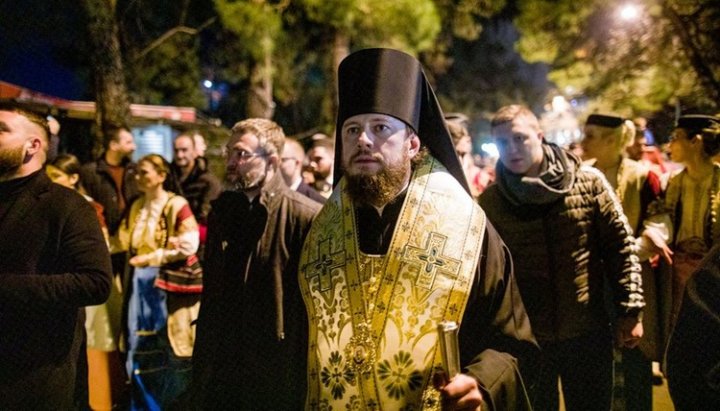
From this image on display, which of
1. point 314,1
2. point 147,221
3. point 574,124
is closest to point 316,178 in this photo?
point 147,221

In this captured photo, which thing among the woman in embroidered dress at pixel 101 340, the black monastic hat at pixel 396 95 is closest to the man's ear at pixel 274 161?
the black monastic hat at pixel 396 95

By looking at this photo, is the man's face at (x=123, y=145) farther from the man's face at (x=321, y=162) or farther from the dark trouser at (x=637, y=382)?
the dark trouser at (x=637, y=382)

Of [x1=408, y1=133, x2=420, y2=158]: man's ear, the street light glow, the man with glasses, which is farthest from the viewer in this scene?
the street light glow

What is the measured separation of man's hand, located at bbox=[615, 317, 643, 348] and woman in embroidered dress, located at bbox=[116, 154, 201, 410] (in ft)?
10.3

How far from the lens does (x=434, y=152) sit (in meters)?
2.34

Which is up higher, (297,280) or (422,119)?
(422,119)

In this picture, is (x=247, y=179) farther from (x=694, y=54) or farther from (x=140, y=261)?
(x=694, y=54)

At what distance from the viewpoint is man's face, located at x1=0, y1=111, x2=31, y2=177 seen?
264 cm

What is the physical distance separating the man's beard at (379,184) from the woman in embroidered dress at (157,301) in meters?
2.66

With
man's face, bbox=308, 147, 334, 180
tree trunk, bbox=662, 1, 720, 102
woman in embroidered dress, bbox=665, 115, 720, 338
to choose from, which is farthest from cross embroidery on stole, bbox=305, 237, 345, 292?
tree trunk, bbox=662, 1, 720, 102

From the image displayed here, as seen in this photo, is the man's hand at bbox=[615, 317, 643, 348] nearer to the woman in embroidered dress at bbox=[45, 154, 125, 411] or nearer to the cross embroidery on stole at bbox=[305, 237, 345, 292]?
the cross embroidery on stole at bbox=[305, 237, 345, 292]

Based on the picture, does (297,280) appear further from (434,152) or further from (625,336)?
(625,336)

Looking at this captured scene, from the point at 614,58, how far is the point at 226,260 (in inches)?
518

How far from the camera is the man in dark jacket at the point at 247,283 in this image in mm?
2906
